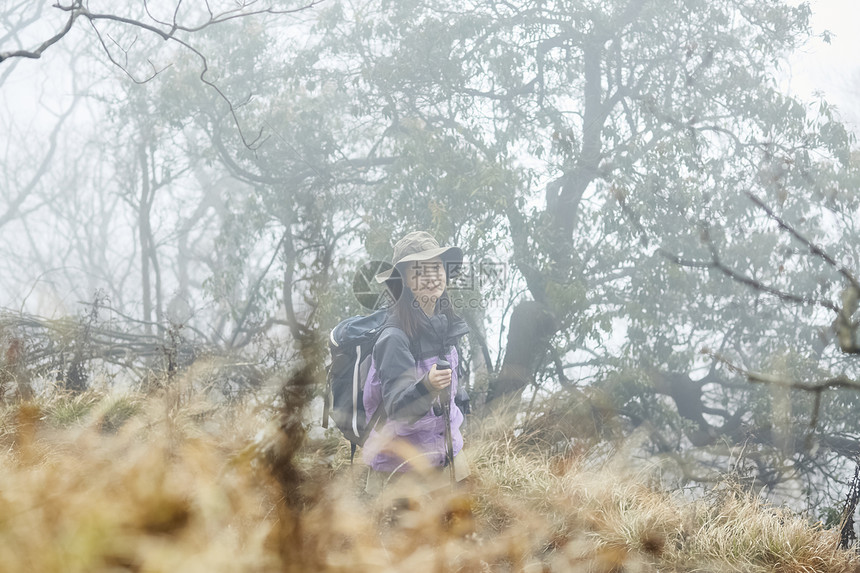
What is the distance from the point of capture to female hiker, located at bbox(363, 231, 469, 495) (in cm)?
261

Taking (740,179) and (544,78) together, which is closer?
(740,179)

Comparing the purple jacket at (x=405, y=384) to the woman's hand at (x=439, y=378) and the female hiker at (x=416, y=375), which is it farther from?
the woman's hand at (x=439, y=378)

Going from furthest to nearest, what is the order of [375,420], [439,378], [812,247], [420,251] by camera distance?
1. [420,251]
2. [375,420]
3. [439,378]
4. [812,247]

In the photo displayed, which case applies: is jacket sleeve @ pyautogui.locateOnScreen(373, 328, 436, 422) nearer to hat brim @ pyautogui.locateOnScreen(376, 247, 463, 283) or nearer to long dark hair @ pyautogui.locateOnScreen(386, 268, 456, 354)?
long dark hair @ pyautogui.locateOnScreen(386, 268, 456, 354)

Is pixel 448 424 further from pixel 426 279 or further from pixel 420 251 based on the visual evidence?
pixel 420 251

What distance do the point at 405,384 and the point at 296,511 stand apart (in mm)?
1551

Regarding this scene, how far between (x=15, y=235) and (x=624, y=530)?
53.6 feet

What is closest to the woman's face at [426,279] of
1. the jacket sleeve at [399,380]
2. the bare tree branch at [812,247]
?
the jacket sleeve at [399,380]

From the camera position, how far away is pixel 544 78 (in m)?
7.59

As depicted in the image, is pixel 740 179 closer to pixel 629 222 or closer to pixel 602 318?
pixel 629 222

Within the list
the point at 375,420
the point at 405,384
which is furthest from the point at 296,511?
the point at 375,420

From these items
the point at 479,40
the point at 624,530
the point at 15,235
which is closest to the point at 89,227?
the point at 15,235

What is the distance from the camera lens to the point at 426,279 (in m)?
2.79

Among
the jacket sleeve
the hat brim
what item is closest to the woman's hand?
the jacket sleeve
